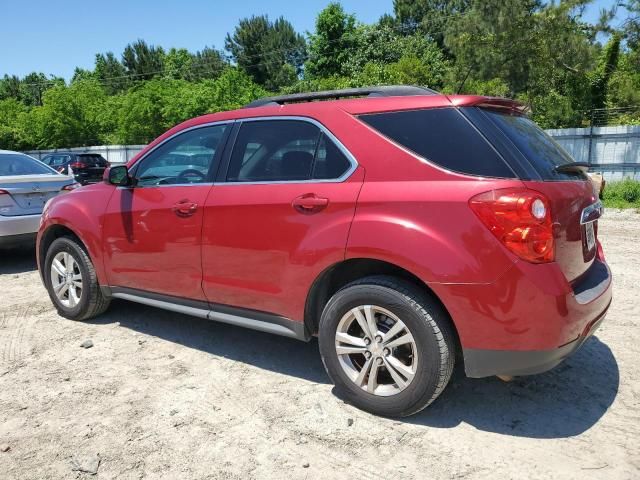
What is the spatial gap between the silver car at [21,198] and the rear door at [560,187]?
20.2 feet

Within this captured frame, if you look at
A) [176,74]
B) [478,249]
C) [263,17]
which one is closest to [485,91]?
[478,249]

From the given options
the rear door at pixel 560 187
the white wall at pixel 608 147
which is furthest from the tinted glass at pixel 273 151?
the white wall at pixel 608 147

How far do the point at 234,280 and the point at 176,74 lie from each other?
7178 centimetres

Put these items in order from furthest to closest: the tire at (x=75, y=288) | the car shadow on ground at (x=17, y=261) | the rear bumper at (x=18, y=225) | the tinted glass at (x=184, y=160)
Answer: the car shadow on ground at (x=17, y=261) < the rear bumper at (x=18, y=225) < the tire at (x=75, y=288) < the tinted glass at (x=184, y=160)

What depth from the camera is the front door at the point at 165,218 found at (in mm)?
3834

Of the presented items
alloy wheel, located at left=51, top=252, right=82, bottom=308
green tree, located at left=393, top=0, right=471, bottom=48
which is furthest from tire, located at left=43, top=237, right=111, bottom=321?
green tree, located at left=393, top=0, right=471, bottom=48

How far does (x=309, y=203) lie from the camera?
10.5 feet

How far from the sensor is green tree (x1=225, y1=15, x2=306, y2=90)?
197ft

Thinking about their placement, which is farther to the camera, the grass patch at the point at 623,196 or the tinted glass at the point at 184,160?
the grass patch at the point at 623,196

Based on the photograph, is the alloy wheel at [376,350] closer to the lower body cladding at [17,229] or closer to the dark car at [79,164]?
the lower body cladding at [17,229]

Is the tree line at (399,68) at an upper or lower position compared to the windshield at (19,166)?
upper

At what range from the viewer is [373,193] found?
2990 millimetres

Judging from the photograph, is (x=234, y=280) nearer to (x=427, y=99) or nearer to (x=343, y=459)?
(x=343, y=459)

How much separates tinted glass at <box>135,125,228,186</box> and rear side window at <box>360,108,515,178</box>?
4.33 feet
